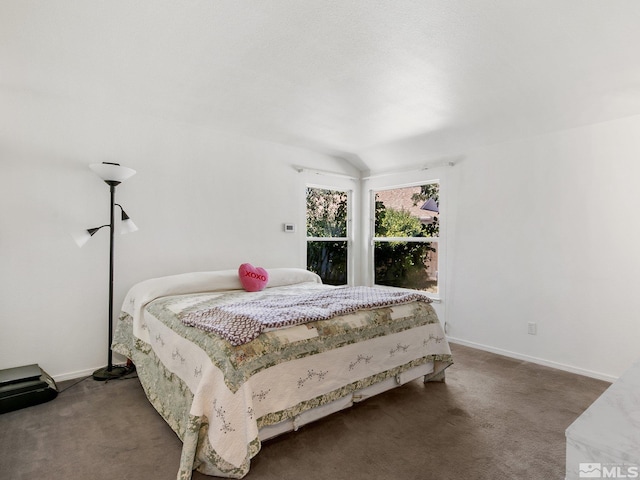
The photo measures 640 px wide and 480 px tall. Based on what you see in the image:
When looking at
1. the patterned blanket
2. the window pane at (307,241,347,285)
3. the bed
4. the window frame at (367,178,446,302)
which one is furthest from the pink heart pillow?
the window frame at (367,178,446,302)

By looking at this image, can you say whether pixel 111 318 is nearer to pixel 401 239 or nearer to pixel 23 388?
pixel 23 388

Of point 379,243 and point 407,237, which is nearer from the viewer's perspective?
point 407,237

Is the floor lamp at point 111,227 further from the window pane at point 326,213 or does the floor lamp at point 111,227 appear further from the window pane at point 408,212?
the window pane at point 408,212

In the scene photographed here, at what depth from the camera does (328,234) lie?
492cm

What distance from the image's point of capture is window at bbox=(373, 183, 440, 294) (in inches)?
174

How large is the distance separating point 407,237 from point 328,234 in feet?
3.42

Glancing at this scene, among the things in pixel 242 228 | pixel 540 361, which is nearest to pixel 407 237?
pixel 540 361

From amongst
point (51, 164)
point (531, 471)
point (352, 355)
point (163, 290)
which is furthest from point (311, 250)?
point (531, 471)

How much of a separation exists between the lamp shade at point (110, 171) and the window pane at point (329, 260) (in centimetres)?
235

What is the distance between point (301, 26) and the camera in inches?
76.5

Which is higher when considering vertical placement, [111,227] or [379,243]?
[111,227]

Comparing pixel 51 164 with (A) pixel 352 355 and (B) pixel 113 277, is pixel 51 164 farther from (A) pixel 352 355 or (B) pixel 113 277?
(A) pixel 352 355

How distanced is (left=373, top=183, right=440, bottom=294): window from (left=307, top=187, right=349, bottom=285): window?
1.48 feet

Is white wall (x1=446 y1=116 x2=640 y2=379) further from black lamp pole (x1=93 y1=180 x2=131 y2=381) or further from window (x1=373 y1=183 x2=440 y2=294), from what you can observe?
black lamp pole (x1=93 y1=180 x2=131 y2=381)
